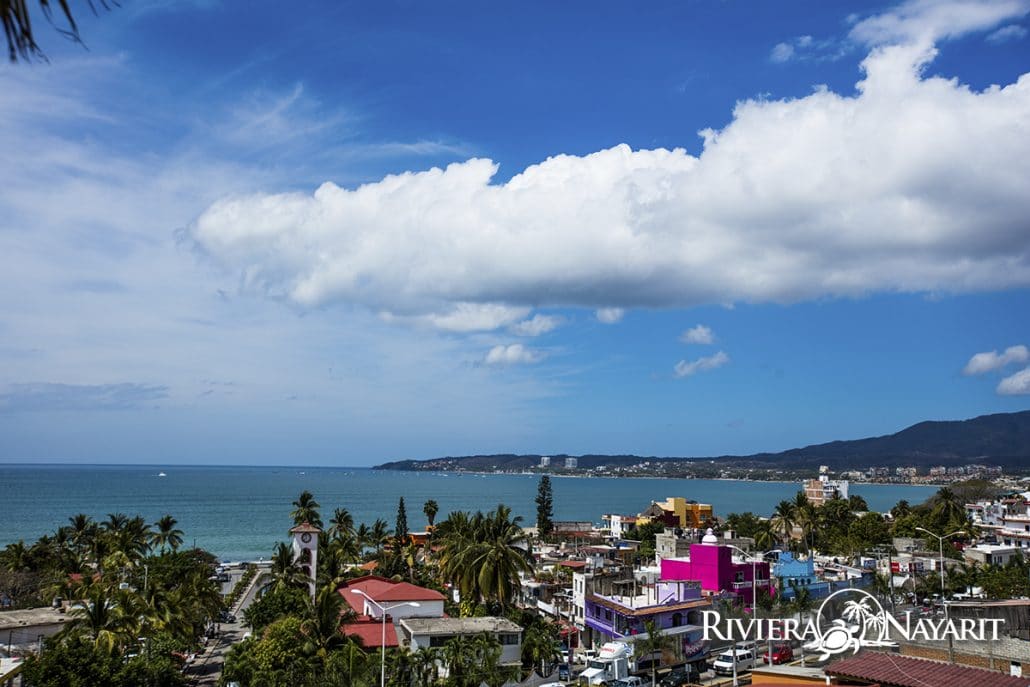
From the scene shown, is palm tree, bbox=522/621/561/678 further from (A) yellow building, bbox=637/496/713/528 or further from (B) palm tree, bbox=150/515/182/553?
(A) yellow building, bbox=637/496/713/528

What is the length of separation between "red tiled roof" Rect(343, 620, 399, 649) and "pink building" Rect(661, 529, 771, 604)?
22.2m

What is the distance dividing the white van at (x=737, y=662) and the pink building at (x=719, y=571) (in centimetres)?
831

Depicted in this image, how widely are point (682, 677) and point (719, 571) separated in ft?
41.6

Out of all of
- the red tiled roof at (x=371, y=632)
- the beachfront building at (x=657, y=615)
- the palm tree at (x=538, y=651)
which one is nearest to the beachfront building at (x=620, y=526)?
the beachfront building at (x=657, y=615)

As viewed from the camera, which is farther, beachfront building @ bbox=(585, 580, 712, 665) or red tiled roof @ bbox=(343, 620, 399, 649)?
beachfront building @ bbox=(585, 580, 712, 665)

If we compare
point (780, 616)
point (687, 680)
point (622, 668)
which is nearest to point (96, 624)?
point (622, 668)

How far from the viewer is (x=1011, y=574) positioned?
203ft

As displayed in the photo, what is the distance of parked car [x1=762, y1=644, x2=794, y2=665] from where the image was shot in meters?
43.3

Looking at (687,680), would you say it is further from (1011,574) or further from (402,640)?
(1011,574)

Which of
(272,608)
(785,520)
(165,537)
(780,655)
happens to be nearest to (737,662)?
(780,655)

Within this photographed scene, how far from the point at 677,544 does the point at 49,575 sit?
2058 inches

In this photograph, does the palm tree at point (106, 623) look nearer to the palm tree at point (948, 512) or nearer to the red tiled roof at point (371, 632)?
the red tiled roof at point (371, 632)

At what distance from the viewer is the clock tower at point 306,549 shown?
2168 inches

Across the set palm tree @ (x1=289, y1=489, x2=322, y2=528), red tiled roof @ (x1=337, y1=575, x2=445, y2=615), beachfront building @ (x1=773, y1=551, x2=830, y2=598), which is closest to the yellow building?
beachfront building @ (x1=773, y1=551, x2=830, y2=598)
